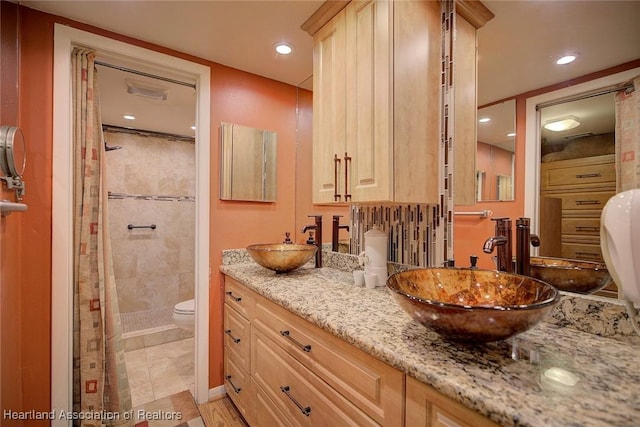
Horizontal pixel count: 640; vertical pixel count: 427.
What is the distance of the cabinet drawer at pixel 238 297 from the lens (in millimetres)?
1571

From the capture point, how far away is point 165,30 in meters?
1.66

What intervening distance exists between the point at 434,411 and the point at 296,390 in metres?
0.63

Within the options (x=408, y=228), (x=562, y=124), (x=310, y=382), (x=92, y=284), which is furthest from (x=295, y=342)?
(x=92, y=284)

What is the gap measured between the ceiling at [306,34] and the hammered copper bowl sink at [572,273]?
2.03 feet

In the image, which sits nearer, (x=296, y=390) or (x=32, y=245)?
(x=296, y=390)

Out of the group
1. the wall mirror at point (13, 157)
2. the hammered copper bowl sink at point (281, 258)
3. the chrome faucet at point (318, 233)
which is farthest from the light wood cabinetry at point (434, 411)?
the wall mirror at point (13, 157)

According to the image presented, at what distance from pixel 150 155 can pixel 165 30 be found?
2.09m

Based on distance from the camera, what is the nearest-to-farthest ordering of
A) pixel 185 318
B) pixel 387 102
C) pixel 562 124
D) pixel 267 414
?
pixel 562 124, pixel 387 102, pixel 267 414, pixel 185 318

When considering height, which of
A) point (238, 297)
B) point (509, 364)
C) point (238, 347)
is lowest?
point (238, 347)

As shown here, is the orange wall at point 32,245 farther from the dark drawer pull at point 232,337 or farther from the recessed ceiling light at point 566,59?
the recessed ceiling light at point 566,59

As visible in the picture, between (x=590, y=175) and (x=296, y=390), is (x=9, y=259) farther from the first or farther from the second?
(x=590, y=175)

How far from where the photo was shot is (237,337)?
1.72 metres

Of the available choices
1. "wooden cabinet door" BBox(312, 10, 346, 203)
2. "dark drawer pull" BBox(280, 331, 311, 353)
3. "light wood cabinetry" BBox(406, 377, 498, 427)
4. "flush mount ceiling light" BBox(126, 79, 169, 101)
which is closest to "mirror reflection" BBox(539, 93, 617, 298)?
"light wood cabinetry" BBox(406, 377, 498, 427)

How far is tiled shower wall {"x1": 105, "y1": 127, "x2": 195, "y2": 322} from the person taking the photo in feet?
10.5
